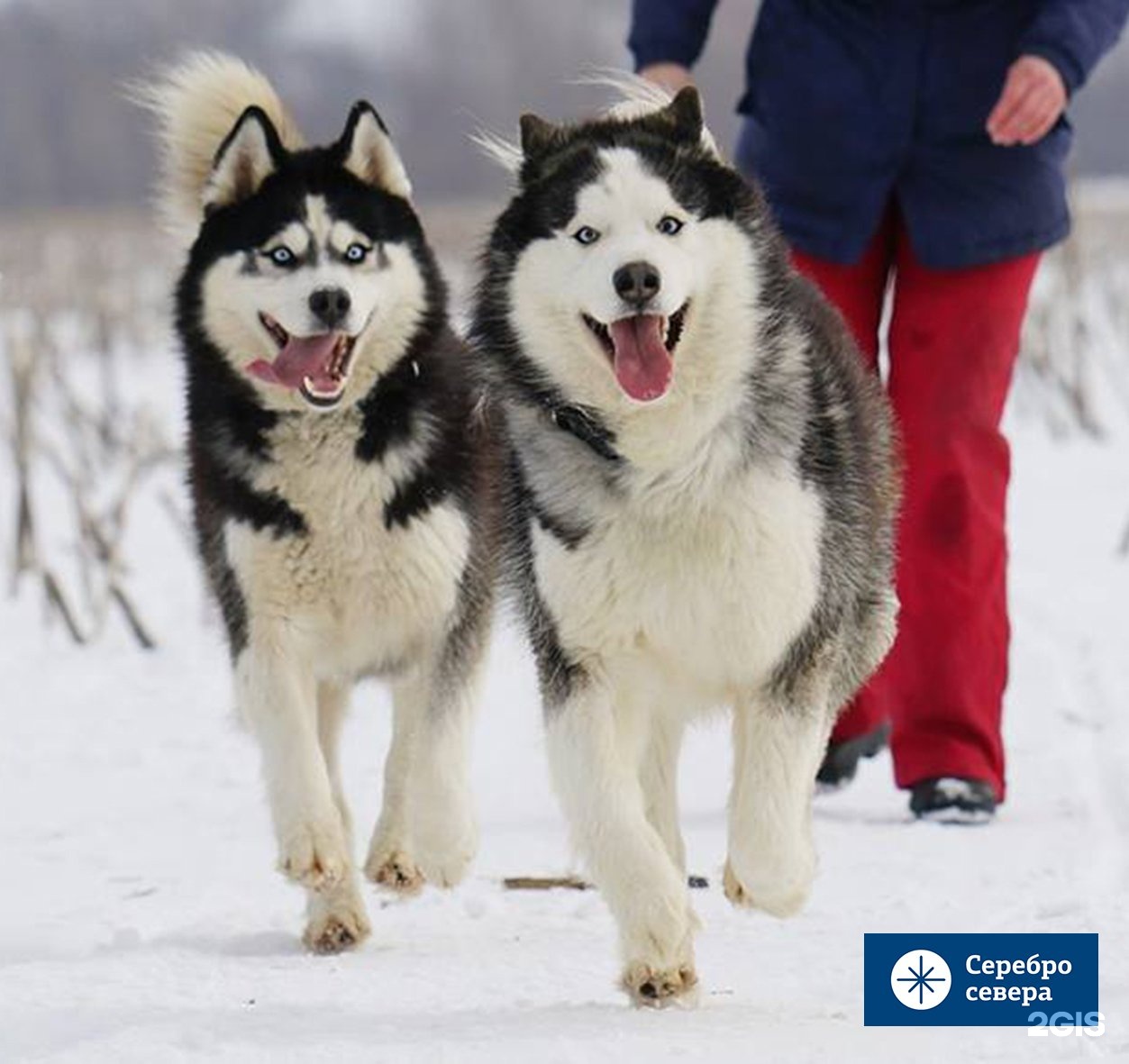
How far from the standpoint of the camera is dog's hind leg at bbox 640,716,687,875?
332 centimetres

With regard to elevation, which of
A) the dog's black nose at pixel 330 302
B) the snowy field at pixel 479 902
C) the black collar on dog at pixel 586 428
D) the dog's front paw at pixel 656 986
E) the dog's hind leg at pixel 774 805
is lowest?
the snowy field at pixel 479 902

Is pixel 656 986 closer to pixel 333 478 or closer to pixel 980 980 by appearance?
pixel 980 980

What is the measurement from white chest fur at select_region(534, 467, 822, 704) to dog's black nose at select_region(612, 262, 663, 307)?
27 cm

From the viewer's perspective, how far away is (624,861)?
2891 mm

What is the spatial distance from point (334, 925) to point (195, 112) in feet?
4.09

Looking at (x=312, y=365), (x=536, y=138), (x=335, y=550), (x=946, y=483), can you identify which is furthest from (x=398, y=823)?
(x=946, y=483)

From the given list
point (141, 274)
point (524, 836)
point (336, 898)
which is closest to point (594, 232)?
point (336, 898)

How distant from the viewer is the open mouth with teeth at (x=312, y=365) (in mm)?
3355

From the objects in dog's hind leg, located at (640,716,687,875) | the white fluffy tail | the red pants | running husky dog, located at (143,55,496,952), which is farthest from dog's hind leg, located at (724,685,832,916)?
the red pants

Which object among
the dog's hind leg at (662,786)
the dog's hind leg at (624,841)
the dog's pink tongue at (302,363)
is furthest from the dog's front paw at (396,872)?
the dog's pink tongue at (302,363)

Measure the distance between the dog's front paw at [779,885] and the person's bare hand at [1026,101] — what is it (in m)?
1.61

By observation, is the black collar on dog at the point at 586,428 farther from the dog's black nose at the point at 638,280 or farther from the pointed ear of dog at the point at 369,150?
the pointed ear of dog at the point at 369,150

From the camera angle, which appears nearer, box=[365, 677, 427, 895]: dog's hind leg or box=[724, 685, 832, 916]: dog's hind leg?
box=[724, 685, 832, 916]: dog's hind leg

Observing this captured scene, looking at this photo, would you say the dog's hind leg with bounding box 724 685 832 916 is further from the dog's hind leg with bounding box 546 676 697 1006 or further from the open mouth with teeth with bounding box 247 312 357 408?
the open mouth with teeth with bounding box 247 312 357 408
